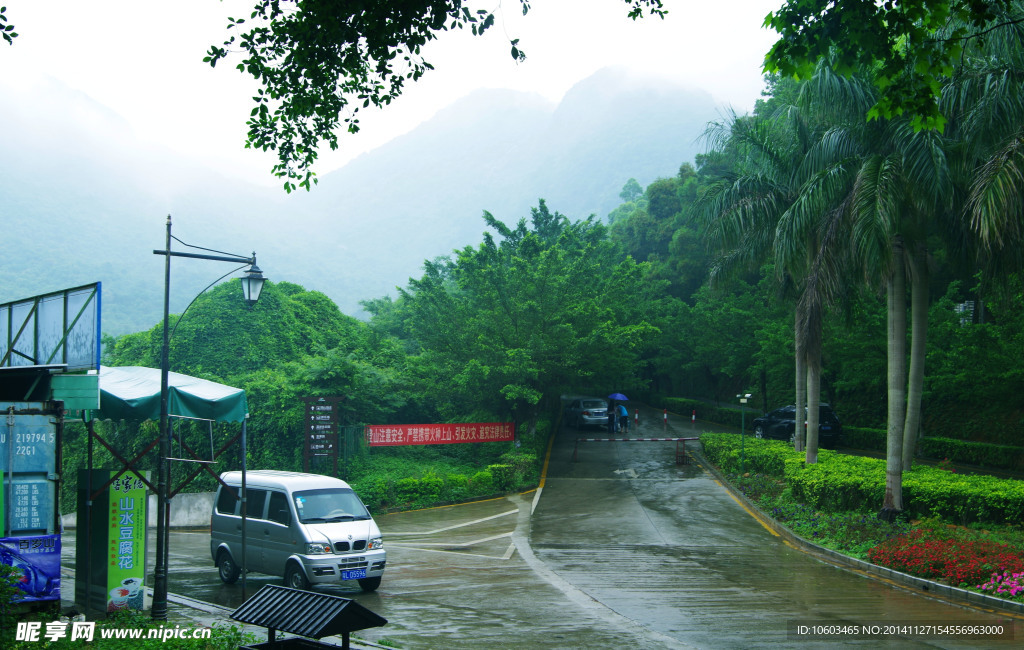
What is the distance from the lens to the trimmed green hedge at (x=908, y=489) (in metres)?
15.3

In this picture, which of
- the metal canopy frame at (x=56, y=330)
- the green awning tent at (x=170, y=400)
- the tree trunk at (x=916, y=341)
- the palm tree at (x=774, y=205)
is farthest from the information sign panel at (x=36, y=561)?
the tree trunk at (x=916, y=341)

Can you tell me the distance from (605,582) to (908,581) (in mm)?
4999

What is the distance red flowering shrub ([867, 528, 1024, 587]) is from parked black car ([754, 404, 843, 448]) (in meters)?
16.1

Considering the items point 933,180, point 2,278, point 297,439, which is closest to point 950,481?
point 933,180

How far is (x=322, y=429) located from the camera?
2469 centimetres

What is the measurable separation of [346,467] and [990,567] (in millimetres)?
18628

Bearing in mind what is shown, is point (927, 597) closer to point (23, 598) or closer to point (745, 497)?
point (745, 497)

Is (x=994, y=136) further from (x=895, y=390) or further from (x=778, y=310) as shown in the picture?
(x=778, y=310)

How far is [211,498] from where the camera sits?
23969mm

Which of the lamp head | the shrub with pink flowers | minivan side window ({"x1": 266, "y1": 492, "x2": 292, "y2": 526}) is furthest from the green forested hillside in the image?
minivan side window ({"x1": 266, "y1": 492, "x2": 292, "y2": 526})

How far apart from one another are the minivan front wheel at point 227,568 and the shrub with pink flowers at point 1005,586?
1205 centimetres

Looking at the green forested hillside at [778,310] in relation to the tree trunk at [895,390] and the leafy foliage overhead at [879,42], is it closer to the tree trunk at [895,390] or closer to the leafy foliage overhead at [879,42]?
the tree trunk at [895,390]

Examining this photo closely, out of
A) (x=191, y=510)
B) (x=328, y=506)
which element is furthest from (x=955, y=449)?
(x=191, y=510)

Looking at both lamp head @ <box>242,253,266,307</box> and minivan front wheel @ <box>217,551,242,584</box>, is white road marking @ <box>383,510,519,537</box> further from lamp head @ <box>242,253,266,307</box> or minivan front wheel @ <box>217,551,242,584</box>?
A: lamp head @ <box>242,253,266,307</box>
